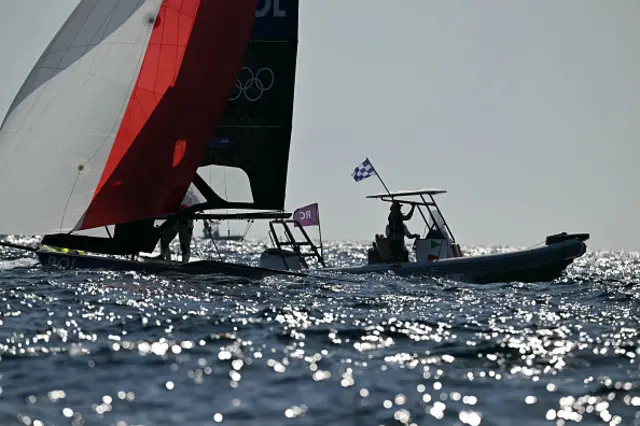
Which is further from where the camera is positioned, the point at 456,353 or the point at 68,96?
the point at 68,96

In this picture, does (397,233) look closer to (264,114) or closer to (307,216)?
(307,216)

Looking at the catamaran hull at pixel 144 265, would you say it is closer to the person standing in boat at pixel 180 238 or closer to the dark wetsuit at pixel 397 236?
the person standing in boat at pixel 180 238

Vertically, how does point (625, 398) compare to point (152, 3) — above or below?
below

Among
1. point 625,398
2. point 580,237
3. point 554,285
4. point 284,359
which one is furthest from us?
point 580,237

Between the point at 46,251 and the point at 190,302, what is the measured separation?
7.15 metres

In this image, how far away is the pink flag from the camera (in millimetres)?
27125

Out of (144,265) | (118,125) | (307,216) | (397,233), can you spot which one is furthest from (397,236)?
(118,125)

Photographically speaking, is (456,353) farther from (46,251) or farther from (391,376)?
(46,251)

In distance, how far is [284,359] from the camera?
10.9 meters

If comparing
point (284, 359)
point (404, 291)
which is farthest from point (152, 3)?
point (284, 359)

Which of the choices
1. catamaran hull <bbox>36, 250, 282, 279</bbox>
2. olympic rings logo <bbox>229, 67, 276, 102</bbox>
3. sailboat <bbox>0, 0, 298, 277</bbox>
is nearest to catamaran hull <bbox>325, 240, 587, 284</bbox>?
catamaran hull <bbox>36, 250, 282, 279</bbox>

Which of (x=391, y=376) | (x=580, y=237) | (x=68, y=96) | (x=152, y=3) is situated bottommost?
(x=391, y=376)

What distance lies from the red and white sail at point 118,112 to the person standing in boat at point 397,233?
6.32 meters

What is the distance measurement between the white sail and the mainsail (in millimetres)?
4033
